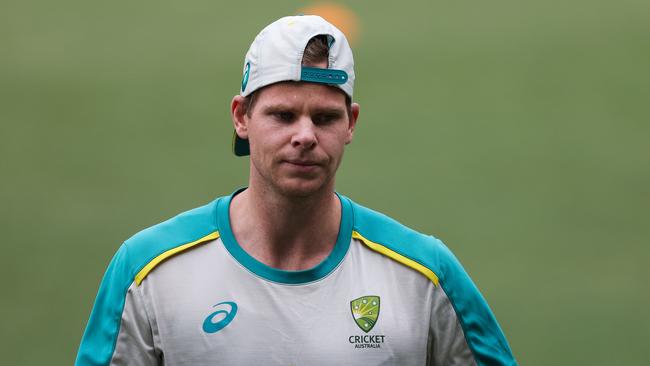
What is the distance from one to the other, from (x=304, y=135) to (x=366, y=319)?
54 cm

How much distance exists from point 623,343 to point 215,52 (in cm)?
340

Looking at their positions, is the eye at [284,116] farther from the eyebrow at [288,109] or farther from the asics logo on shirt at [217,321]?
the asics logo on shirt at [217,321]

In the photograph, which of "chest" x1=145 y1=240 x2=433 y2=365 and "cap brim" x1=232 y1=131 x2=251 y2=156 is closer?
"chest" x1=145 y1=240 x2=433 y2=365

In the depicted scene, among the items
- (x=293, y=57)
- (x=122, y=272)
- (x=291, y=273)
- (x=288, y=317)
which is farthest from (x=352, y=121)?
(x=122, y=272)

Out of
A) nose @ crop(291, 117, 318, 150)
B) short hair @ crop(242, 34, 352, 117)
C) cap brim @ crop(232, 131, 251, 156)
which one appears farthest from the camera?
cap brim @ crop(232, 131, 251, 156)

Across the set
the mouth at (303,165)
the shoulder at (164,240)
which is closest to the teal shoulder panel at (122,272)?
the shoulder at (164,240)

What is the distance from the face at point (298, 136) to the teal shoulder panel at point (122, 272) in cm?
25

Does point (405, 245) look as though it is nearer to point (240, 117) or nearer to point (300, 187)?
point (300, 187)

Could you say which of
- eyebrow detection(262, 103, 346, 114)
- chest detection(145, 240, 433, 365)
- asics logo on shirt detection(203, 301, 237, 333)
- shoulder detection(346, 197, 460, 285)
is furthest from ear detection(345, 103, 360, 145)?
asics logo on shirt detection(203, 301, 237, 333)

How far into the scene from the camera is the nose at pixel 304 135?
2973 mm

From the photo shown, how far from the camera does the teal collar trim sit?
3102mm

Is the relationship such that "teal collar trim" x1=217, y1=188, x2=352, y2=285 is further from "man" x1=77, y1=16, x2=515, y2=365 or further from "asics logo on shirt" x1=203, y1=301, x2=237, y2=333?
"asics logo on shirt" x1=203, y1=301, x2=237, y2=333

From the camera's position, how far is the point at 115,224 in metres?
7.01

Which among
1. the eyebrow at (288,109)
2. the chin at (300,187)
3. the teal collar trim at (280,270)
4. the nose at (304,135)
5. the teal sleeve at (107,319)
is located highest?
the eyebrow at (288,109)
